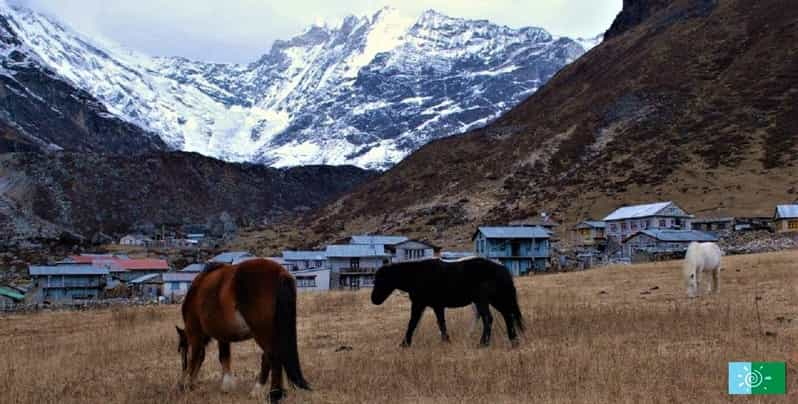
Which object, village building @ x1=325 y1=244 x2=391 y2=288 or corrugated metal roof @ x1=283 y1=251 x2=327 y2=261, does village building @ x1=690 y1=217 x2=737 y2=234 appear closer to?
village building @ x1=325 y1=244 x2=391 y2=288

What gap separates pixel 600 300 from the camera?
25.6m

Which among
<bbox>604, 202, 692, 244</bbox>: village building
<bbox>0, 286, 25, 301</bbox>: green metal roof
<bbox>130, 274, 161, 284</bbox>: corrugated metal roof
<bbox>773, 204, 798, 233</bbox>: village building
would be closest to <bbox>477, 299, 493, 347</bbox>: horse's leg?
<bbox>773, 204, 798, 233</bbox>: village building

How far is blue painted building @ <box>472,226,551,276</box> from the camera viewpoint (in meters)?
83.9

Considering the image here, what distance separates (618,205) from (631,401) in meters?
104

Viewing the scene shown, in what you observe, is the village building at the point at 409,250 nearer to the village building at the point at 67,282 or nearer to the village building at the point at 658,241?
the village building at the point at 658,241

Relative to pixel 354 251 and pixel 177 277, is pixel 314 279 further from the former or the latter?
pixel 177 277

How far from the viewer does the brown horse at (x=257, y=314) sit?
1106 centimetres

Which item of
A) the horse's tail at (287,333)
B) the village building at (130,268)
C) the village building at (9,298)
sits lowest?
the village building at (9,298)

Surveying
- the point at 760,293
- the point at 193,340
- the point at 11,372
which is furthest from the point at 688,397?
the point at 760,293

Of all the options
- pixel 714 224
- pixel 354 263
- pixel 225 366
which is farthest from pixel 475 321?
pixel 714 224

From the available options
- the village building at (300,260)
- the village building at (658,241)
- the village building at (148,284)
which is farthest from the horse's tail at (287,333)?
the village building at (148,284)

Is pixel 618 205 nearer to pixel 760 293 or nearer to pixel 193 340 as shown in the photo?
pixel 760 293

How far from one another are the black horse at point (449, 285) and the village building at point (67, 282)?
259ft

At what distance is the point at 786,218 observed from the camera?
84.2 metres
